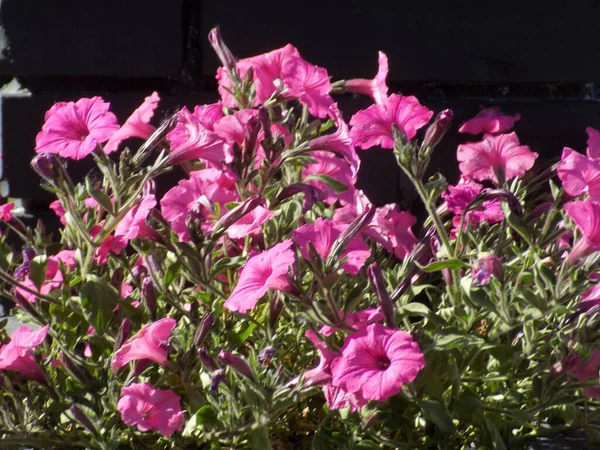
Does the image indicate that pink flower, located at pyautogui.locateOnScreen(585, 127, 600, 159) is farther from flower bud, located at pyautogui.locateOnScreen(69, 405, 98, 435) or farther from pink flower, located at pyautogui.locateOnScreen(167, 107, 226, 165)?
flower bud, located at pyautogui.locateOnScreen(69, 405, 98, 435)

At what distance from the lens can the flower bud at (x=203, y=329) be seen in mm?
1147

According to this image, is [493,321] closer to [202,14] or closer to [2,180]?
[202,14]

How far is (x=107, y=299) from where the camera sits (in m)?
1.25

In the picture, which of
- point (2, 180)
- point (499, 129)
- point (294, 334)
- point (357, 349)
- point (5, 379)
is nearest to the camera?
point (357, 349)

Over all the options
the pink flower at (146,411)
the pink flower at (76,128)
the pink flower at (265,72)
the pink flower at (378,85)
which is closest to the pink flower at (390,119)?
the pink flower at (378,85)

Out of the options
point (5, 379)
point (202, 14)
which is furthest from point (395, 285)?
point (202, 14)

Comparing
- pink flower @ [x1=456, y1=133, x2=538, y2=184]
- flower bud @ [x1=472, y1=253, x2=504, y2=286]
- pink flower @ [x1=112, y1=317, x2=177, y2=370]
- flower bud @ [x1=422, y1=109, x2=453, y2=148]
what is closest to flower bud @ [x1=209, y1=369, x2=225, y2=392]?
pink flower @ [x1=112, y1=317, x2=177, y2=370]

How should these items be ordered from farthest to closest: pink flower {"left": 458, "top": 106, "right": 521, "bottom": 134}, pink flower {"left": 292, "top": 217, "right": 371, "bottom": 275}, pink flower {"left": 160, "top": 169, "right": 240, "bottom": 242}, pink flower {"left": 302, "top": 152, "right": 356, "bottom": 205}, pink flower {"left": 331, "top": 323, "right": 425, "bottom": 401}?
pink flower {"left": 458, "top": 106, "right": 521, "bottom": 134}, pink flower {"left": 302, "top": 152, "right": 356, "bottom": 205}, pink flower {"left": 160, "top": 169, "right": 240, "bottom": 242}, pink flower {"left": 292, "top": 217, "right": 371, "bottom": 275}, pink flower {"left": 331, "top": 323, "right": 425, "bottom": 401}

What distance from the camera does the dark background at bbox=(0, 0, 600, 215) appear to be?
1.82 metres

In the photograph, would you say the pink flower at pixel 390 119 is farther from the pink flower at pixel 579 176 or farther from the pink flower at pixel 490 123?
the pink flower at pixel 490 123

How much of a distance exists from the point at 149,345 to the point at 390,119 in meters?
0.52

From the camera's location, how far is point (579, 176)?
1.26 metres

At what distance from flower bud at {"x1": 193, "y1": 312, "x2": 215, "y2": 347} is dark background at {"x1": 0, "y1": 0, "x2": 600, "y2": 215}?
81 centimetres

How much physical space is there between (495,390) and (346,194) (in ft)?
1.32
